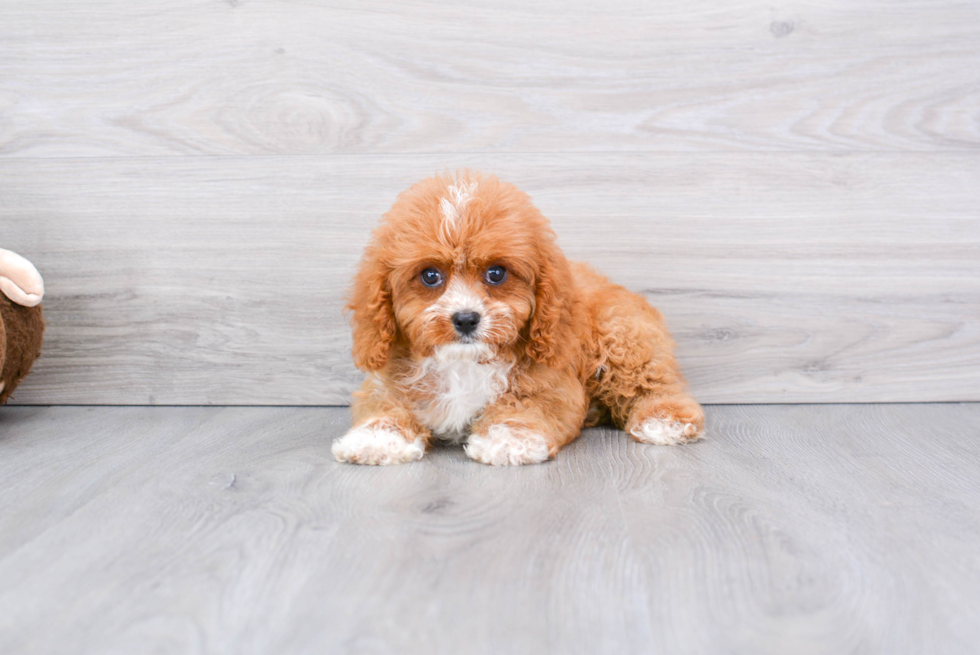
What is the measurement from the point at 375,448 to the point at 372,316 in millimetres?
344

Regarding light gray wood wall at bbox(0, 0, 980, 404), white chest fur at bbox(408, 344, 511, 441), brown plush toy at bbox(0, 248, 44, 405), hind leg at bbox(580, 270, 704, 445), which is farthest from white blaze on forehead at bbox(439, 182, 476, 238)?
brown plush toy at bbox(0, 248, 44, 405)

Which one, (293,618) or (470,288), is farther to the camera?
(470,288)

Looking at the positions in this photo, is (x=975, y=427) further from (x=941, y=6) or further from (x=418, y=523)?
(x=418, y=523)

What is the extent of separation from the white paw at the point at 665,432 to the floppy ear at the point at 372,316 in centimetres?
78

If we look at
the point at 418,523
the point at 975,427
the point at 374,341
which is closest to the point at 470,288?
the point at 374,341

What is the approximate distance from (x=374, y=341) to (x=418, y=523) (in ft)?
1.99

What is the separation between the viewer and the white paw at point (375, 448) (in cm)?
192

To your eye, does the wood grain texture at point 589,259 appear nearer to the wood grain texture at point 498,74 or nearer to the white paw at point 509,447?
the wood grain texture at point 498,74

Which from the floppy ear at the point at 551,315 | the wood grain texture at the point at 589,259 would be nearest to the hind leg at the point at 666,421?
the floppy ear at the point at 551,315

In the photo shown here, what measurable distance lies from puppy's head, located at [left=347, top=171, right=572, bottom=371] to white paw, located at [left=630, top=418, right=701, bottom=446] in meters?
0.37

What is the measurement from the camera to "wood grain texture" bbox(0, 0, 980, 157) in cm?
250

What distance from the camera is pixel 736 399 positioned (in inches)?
106

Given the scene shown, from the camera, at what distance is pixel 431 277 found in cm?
189

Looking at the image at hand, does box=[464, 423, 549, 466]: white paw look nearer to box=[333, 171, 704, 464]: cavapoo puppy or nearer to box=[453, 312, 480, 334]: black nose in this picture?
box=[333, 171, 704, 464]: cavapoo puppy
